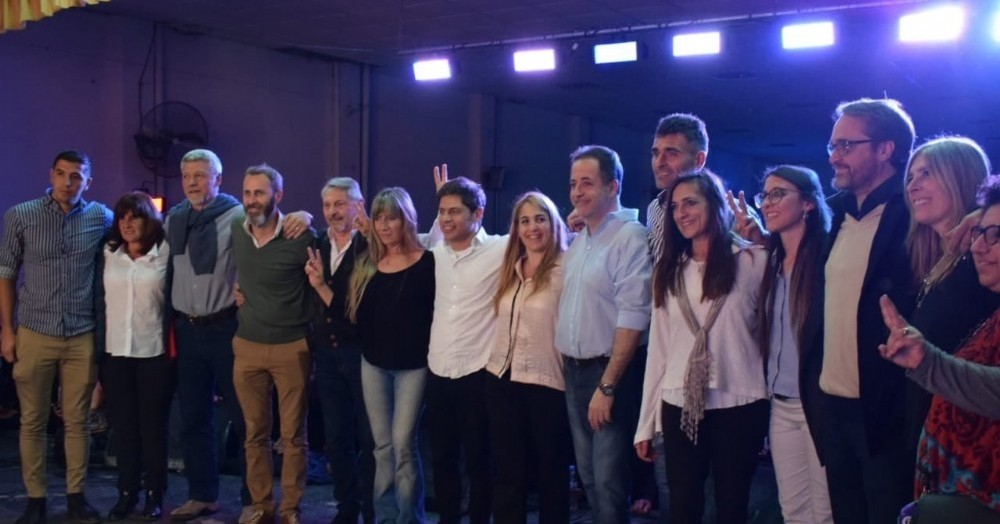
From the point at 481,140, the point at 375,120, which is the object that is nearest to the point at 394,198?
the point at 375,120

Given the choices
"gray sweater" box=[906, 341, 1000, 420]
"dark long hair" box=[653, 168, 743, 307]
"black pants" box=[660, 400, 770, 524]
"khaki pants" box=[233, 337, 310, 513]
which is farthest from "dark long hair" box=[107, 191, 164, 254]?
"gray sweater" box=[906, 341, 1000, 420]

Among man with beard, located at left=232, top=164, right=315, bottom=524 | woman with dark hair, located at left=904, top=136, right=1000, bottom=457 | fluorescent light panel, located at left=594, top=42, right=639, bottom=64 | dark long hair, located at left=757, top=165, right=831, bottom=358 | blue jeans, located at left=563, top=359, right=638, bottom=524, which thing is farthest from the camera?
fluorescent light panel, located at left=594, top=42, right=639, bottom=64

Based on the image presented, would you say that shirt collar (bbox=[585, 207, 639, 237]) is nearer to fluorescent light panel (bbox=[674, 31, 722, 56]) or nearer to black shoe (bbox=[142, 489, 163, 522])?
black shoe (bbox=[142, 489, 163, 522])

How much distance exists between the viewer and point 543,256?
3652mm

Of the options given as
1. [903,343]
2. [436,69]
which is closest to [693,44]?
[436,69]

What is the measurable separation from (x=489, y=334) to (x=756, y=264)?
1.19 metres

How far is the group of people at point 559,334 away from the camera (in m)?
2.53

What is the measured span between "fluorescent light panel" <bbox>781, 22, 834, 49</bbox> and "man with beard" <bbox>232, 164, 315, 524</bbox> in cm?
465

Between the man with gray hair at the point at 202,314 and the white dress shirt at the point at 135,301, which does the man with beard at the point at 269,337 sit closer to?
the man with gray hair at the point at 202,314

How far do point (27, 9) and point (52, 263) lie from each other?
3.83 feet

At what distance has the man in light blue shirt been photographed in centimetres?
329

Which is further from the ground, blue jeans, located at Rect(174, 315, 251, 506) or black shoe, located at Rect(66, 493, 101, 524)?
blue jeans, located at Rect(174, 315, 251, 506)

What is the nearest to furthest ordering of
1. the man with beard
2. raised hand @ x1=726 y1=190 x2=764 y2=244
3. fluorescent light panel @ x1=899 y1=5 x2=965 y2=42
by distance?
raised hand @ x1=726 y1=190 x2=764 y2=244, the man with beard, fluorescent light panel @ x1=899 y1=5 x2=965 y2=42

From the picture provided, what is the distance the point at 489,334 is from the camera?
3.77 m
